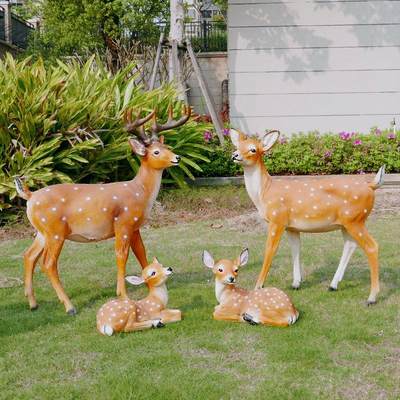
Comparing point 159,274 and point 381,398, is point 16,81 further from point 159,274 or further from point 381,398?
point 381,398

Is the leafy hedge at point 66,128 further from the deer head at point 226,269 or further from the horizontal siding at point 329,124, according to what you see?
the deer head at point 226,269

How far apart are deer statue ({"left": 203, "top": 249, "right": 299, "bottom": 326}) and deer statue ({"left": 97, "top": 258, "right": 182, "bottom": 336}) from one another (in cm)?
40

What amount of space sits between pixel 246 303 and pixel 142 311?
878 millimetres

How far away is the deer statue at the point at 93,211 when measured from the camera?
566cm

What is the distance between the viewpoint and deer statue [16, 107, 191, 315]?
5.66 meters

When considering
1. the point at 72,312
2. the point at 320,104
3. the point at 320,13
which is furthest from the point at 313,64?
the point at 72,312

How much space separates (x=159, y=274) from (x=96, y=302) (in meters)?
1.13

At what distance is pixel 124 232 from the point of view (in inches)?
229

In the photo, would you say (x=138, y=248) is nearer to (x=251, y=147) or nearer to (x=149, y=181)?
(x=149, y=181)

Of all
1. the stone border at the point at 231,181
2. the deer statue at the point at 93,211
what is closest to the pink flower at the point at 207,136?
the stone border at the point at 231,181

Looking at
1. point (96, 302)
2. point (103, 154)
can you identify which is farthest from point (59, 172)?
point (96, 302)

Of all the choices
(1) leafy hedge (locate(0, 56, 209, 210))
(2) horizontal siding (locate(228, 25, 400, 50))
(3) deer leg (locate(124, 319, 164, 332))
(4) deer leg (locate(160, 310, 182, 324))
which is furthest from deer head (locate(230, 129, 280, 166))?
(2) horizontal siding (locate(228, 25, 400, 50))

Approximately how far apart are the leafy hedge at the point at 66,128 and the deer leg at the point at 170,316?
4.79 m

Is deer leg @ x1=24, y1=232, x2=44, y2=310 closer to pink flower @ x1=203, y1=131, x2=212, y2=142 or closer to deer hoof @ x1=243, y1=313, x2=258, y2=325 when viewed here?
deer hoof @ x1=243, y1=313, x2=258, y2=325
